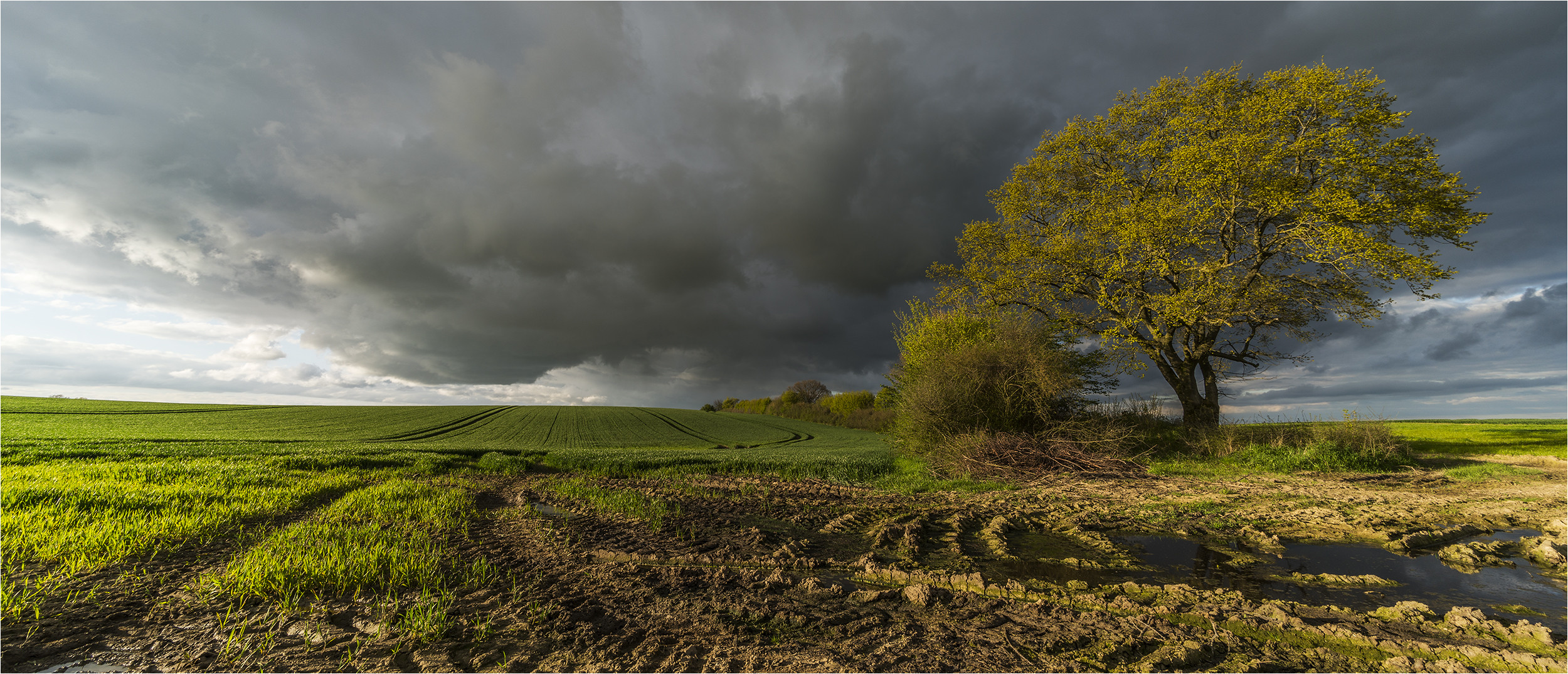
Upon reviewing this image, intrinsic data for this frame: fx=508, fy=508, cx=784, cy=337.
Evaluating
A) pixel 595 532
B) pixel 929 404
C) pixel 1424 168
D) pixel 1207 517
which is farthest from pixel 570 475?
pixel 1424 168

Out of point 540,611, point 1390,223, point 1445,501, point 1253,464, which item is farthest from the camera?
point 1390,223

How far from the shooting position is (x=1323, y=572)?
529 cm

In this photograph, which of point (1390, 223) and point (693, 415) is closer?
point (1390, 223)

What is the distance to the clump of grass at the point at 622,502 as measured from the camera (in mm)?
8461

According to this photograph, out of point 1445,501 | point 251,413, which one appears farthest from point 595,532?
point 251,413

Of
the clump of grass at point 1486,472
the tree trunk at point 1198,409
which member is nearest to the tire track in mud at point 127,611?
the clump of grass at point 1486,472

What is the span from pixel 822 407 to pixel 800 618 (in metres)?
64.1

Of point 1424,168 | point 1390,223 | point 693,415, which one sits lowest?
point 693,415

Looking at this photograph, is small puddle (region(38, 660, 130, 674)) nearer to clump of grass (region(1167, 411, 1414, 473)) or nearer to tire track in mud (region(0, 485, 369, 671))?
tire track in mud (region(0, 485, 369, 671))

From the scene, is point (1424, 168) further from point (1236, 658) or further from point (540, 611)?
point (540, 611)

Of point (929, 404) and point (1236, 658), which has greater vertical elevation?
point (929, 404)

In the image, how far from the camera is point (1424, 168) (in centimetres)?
1493

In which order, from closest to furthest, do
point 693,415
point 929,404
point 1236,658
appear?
point 1236,658
point 929,404
point 693,415

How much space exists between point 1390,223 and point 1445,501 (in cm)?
1135
